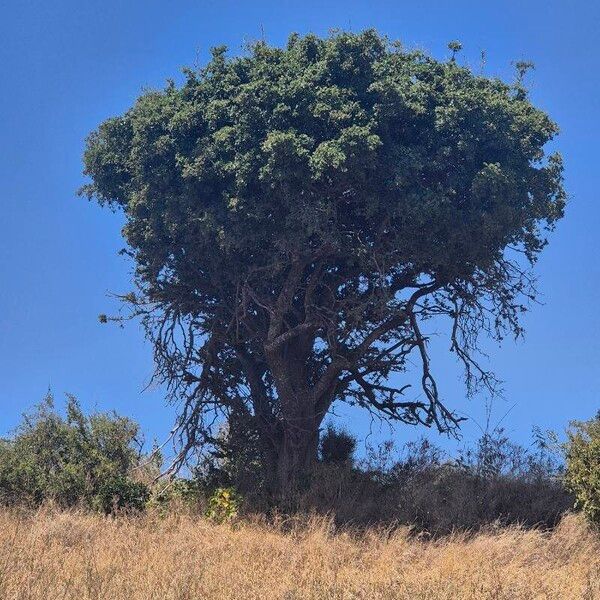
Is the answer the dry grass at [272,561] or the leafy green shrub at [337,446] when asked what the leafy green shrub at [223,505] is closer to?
the dry grass at [272,561]

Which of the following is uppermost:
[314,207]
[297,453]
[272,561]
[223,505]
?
[314,207]

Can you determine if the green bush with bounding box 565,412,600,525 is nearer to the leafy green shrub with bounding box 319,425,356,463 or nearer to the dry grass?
the dry grass

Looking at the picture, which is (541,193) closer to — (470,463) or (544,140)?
(544,140)

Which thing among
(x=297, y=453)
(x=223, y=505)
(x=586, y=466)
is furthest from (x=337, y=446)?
(x=586, y=466)

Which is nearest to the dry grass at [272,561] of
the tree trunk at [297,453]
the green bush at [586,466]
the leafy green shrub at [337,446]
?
the green bush at [586,466]

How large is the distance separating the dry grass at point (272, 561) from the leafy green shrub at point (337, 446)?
4621mm

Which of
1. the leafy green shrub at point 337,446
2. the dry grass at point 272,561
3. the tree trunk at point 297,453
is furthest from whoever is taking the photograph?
the leafy green shrub at point 337,446

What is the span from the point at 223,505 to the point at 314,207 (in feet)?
22.6

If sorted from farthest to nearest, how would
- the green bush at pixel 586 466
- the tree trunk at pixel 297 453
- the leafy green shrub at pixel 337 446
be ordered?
1. the leafy green shrub at pixel 337 446
2. the tree trunk at pixel 297 453
3. the green bush at pixel 586 466

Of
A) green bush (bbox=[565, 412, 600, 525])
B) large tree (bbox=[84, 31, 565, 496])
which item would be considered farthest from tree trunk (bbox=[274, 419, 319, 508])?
green bush (bbox=[565, 412, 600, 525])

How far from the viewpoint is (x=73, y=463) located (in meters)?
19.2

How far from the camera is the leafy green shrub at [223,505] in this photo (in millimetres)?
17719

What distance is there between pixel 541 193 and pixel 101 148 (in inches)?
422

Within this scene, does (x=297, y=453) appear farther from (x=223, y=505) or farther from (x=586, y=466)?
(x=586, y=466)
